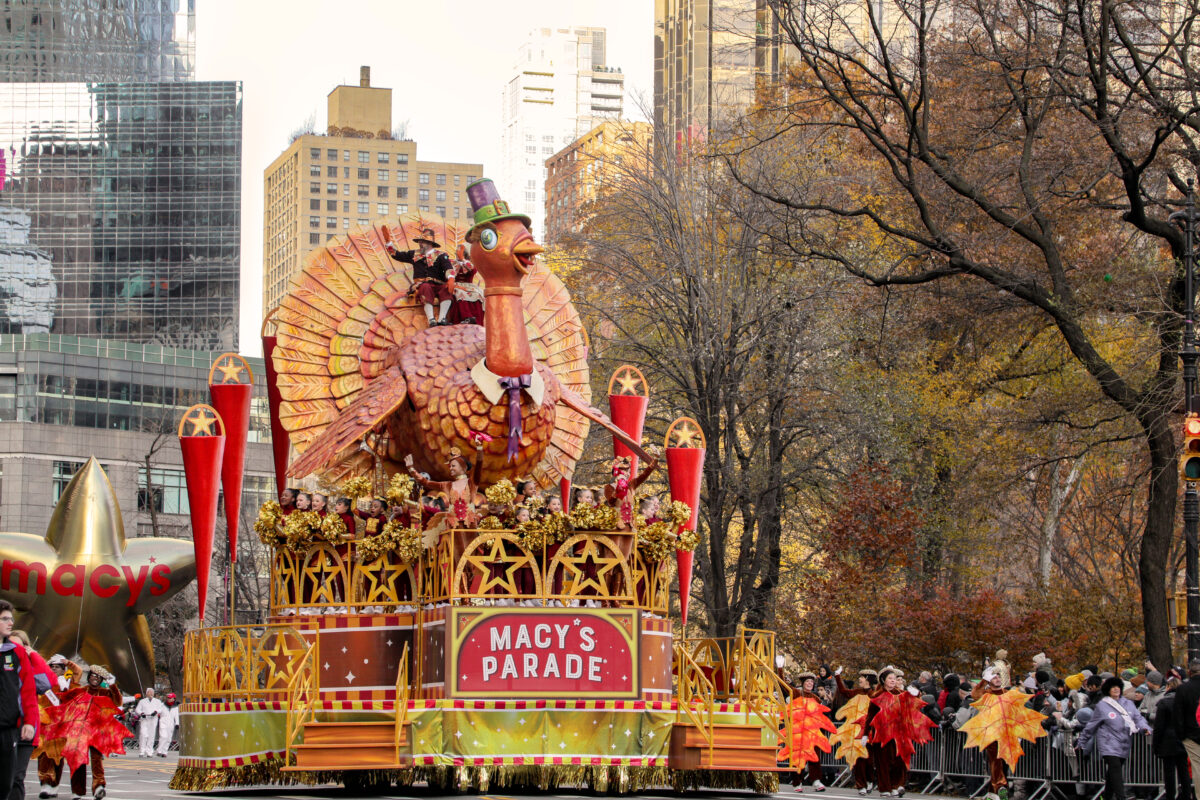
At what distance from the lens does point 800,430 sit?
3231 cm

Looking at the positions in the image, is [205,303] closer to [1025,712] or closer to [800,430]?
[800,430]

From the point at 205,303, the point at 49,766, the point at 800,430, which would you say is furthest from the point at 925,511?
the point at 205,303

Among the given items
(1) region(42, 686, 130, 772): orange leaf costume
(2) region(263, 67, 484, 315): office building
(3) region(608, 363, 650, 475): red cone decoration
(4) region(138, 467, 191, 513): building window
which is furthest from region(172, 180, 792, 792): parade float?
(2) region(263, 67, 484, 315): office building

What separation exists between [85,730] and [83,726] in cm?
7

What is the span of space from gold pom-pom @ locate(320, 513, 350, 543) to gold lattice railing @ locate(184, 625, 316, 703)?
112cm

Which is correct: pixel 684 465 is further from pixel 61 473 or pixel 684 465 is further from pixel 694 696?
pixel 61 473

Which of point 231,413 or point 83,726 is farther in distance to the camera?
point 231,413

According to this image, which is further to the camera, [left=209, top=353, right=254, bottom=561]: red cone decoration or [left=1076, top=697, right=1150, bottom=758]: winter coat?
[left=209, top=353, right=254, bottom=561]: red cone decoration

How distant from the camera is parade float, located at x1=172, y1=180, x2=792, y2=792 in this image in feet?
53.4

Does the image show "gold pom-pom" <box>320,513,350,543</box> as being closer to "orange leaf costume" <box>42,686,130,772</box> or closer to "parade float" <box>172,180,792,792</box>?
"parade float" <box>172,180,792,792</box>

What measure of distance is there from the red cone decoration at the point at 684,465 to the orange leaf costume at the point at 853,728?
93.1 inches

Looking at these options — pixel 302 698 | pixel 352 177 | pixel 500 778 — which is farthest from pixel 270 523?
pixel 352 177

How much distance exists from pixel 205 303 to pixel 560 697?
7262cm

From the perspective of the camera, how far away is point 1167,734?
50.2 feet
